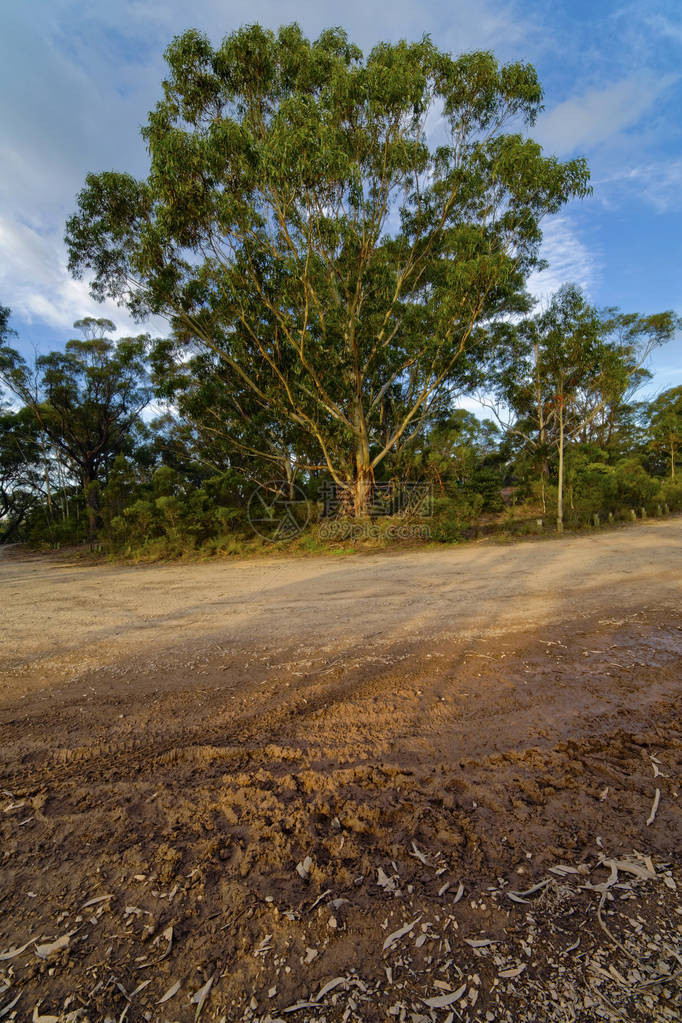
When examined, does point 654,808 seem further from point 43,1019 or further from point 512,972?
point 43,1019

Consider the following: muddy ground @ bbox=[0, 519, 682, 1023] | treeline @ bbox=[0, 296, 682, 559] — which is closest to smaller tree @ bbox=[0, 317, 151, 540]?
treeline @ bbox=[0, 296, 682, 559]

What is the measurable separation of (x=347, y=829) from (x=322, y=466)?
44.6 feet

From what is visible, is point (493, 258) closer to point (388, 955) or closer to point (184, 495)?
point (184, 495)

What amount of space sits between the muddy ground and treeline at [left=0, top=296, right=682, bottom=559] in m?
9.58

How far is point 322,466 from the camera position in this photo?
15.0 metres

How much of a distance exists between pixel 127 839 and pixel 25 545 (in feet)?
85.4

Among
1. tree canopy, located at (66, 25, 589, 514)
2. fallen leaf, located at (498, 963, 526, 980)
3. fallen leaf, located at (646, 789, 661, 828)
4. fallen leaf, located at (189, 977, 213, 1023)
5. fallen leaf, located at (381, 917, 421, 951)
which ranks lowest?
fallen leaf, located at (646, 789, 661, 828)

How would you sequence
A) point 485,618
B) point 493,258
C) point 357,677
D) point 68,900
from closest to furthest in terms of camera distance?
point 68,900 < point 357,677 < point 485,618 < point 493,258

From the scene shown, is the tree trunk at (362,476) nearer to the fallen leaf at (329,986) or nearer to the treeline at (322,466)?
the treeline at (322,466)

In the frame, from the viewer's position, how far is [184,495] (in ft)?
48.6

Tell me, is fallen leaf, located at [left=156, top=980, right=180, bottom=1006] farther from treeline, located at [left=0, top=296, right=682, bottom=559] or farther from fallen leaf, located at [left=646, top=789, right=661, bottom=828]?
treeline, located at [left=0, top=296, right=682, bottom=559]

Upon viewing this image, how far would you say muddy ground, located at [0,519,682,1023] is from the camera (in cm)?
116

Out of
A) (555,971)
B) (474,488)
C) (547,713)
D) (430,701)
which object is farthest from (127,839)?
(474,488)

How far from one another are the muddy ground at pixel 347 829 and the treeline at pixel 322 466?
9578mm
